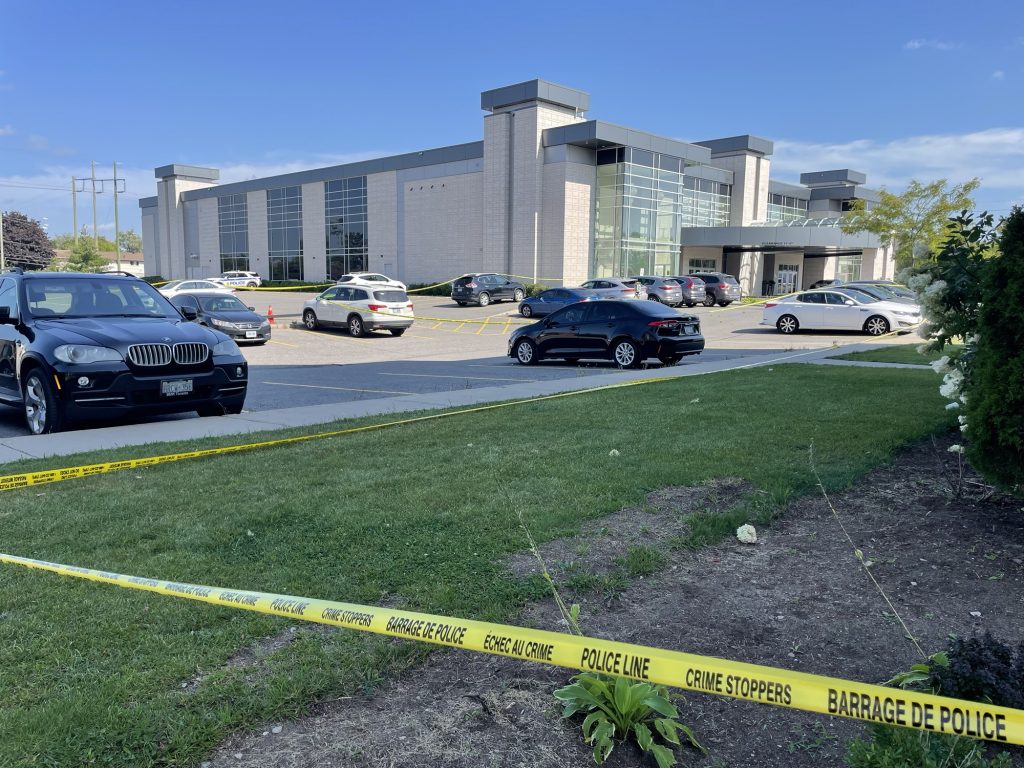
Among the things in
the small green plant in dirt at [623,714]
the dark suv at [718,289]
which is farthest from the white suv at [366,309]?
the small green plant in dirt at [623,714]

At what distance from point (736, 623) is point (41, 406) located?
8.27 m

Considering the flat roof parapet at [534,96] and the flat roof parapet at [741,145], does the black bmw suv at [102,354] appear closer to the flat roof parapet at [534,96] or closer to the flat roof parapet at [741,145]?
the flat roof parapet at [534,96]

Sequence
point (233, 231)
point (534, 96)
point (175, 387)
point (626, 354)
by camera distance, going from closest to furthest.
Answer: point (175, 387) < point (626, 354) < point (534, 96) < point (233, 231)

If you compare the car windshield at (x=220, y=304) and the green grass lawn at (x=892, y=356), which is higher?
the car windshield at (x=220, y=304)

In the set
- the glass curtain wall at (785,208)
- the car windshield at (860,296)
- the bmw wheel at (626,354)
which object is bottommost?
the bmw wheel at (626,354)

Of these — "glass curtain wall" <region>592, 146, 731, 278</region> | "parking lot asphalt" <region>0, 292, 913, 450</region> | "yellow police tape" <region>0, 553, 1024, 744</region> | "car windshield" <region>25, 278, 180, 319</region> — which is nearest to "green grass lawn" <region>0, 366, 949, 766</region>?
"yellow police tape" <region>0, 553, 1024, 744</region>

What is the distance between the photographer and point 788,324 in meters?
26.7

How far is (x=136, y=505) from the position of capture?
5.15 meters

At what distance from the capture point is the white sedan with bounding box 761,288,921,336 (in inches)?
987

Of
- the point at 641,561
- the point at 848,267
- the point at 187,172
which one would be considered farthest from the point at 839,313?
the point at 187,172

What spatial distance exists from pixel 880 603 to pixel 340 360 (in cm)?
1685

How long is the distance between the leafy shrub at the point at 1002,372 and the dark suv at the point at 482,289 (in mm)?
35626

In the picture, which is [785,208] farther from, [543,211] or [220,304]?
[220,304]

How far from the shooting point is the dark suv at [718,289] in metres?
40.5
